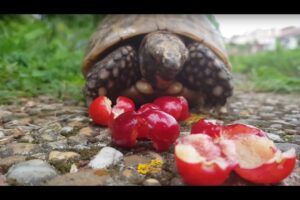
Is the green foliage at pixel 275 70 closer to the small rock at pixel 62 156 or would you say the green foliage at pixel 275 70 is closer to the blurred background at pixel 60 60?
the blurred background at pixel 60 60

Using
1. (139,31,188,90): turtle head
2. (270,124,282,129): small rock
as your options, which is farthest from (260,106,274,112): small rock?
(139,31,188,90): turtle head

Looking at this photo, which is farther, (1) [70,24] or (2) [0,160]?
(1) [70,24]
